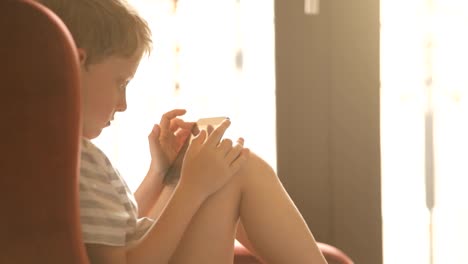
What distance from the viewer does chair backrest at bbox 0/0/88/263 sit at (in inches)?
25.1

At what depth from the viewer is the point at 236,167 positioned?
99 cm

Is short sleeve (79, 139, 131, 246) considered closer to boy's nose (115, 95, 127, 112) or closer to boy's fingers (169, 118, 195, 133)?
boy's nose (115, 95, 127, 112)

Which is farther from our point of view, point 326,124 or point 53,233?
point 326,124

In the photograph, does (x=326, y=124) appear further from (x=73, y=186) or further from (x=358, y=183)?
(x=73, y=186)

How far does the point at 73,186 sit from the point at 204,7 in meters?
1.22

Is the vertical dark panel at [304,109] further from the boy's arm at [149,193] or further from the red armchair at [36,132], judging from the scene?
the red armchair at [36,132]

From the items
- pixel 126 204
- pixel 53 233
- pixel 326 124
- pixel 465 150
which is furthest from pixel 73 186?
pixel 465 150

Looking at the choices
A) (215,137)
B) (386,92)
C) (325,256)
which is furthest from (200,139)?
(386,92)

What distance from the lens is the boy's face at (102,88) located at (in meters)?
0.88

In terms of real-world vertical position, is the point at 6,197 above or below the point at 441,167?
above

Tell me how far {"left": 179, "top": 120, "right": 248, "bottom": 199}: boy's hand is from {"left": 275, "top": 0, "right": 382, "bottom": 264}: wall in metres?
0.81

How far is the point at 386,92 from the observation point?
1.80 meters

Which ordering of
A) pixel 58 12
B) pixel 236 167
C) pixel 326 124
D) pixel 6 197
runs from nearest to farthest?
pixel 6 197
pixel 58 12
pixel 236 167
pixel 326 124

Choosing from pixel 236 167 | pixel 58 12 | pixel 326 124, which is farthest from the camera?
pixel 326 124
